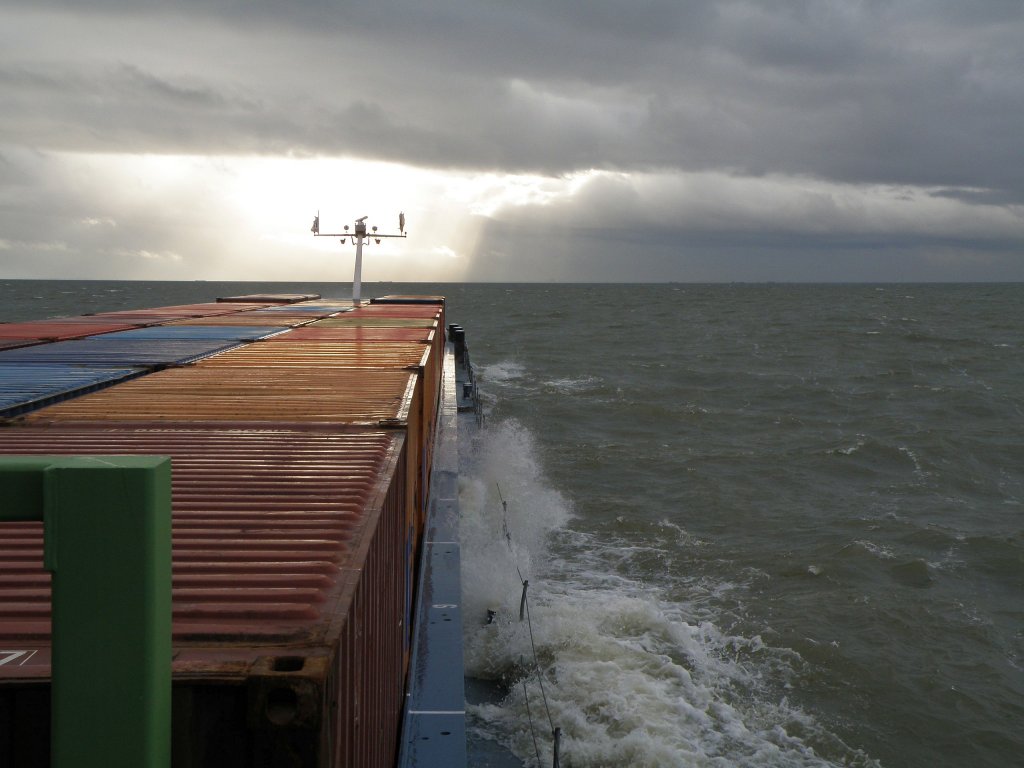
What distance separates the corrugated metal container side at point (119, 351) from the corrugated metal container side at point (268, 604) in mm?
7376

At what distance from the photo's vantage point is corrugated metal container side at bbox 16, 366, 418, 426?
8.80 m

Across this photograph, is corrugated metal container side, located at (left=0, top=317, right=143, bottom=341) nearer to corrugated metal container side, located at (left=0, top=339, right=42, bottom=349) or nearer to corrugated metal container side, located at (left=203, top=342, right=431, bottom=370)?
corrugated metal container side, located at (left=0, top=339, right=42, bottom=349)

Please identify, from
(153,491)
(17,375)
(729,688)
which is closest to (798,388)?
(729,688)

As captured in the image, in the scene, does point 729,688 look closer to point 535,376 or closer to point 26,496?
point 26,496

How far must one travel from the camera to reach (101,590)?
198 centimetres

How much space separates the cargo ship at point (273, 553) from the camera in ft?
9.38

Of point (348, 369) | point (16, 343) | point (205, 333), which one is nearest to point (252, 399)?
point (348, 369)

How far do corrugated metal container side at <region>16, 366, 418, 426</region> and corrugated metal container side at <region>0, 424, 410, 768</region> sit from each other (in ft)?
4.41

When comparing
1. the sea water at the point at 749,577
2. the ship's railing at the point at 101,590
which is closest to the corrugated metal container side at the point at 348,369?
the sea water at the point at 749,577

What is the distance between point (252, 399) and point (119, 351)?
299 inches

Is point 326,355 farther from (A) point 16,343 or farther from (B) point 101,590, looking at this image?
(B) point 101,590

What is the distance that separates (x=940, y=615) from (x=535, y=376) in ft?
108

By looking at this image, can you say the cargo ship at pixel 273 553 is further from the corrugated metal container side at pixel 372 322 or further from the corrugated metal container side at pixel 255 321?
the corrugated metal container side at pixel 255 321

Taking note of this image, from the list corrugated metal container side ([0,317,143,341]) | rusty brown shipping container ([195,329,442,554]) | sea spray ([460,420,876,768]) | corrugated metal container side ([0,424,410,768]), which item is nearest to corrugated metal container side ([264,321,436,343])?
rusty brown shipping container ([195,329,442,554])
